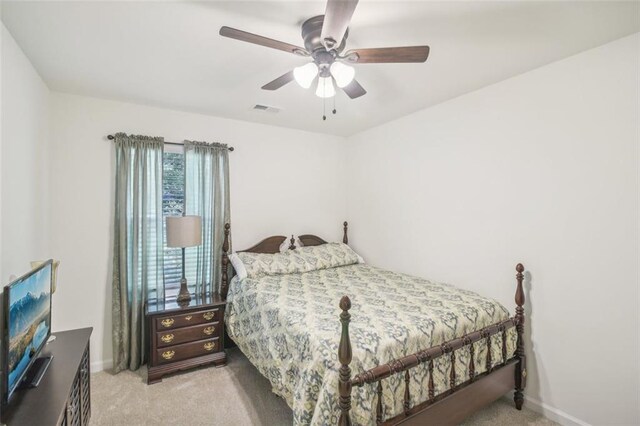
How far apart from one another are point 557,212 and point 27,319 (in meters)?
3.20

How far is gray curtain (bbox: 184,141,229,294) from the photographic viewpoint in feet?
10.6

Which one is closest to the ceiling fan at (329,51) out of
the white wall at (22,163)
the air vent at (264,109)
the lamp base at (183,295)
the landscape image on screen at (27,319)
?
the air vent at (264,109)

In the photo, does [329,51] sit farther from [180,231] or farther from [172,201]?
[172,201]

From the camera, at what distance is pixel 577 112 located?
2100 mm

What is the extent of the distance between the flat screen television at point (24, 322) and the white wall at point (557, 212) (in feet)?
9.80

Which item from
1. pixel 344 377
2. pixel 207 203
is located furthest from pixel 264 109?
pixel 344 377

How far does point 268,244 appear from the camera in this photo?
3.66 metres

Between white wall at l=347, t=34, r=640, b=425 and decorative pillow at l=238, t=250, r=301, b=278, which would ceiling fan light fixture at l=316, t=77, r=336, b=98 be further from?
decorative pillow at l=238, t=250, r=301, b=278

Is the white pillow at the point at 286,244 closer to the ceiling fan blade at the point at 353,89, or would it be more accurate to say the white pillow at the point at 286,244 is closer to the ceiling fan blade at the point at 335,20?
the ceiling fan blade at the point at 353,89

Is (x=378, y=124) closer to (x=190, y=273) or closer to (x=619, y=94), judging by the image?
(x=619, y=94)

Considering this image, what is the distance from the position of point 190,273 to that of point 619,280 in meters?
3.49

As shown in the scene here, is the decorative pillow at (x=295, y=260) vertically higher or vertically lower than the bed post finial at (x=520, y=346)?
higher

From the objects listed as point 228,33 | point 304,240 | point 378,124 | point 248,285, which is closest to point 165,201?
point 248,285

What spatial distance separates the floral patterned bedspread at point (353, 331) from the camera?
5.31 ft
